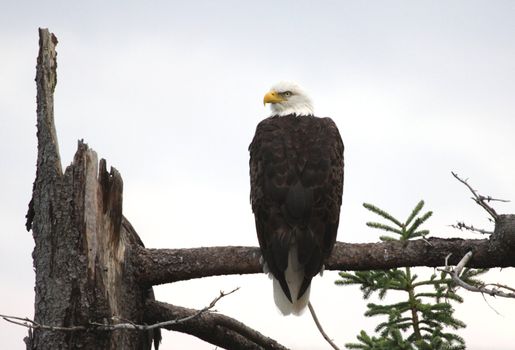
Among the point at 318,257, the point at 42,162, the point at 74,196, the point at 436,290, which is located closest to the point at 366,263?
the point at 318,257

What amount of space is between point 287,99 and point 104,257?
328 centimetres

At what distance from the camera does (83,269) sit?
614 centimetres

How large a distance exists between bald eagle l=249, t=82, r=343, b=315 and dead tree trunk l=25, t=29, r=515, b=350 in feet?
0.84

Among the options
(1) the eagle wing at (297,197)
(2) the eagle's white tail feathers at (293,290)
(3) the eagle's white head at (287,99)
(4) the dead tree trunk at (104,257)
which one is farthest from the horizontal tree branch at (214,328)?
(3) the eagle's white head at (287,99)

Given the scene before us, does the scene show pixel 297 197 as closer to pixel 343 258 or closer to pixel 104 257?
pixel 343 258

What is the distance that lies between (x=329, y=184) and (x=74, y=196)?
2333 millimetres

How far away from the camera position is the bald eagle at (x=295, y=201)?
256 inches

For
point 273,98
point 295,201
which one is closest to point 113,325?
point 295,201

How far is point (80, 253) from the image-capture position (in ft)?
20.3

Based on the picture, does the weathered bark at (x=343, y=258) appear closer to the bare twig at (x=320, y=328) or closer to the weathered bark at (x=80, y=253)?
the weathered bark at (x=80, y=253)

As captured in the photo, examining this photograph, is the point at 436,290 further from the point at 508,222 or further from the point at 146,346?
the point at 146,346

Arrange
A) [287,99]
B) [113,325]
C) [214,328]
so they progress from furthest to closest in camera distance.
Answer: [287,99]
[214,328]
[113,325]

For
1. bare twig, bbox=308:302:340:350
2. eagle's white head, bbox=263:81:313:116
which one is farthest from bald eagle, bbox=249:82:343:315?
eagle's white head, bbox=263:81:313:116

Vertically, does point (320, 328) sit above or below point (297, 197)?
below
